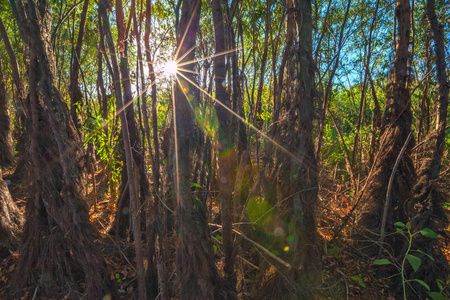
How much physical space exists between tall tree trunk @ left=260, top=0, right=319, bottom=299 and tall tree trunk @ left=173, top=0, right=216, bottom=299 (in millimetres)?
715

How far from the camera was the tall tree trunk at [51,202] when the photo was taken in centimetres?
193

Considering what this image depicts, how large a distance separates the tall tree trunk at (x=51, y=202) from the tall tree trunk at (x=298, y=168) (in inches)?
62.7

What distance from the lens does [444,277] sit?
247 cm

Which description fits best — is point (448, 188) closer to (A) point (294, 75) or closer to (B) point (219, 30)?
(A) point (294, 75)

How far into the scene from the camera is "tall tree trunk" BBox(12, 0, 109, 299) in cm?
193

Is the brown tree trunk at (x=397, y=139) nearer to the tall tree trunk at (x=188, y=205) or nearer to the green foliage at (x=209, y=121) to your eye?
the green foliage at (x=209, y=121)

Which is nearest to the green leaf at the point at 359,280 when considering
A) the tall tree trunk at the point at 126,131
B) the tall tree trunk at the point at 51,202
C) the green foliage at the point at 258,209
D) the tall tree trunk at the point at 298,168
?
the tall tree trunk at the point at 298,168

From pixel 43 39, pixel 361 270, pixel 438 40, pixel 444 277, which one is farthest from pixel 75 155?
pixel 444 277

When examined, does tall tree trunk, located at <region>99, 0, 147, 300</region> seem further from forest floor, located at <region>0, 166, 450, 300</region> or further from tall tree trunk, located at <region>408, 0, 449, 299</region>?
tall tree trunk, located at <region>408, 0, 449, 299</region>

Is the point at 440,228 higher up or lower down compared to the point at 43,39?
lower down

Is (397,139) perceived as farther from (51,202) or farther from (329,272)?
(51,202)

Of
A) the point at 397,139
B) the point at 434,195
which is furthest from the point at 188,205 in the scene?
the point at 397,139

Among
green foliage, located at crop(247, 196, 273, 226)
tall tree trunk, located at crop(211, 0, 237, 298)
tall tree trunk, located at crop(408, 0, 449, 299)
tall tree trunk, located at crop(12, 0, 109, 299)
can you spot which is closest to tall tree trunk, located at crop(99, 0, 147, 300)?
tall tree trunk, located at crop(12, 0, 109, 299)

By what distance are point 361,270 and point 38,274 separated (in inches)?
138
